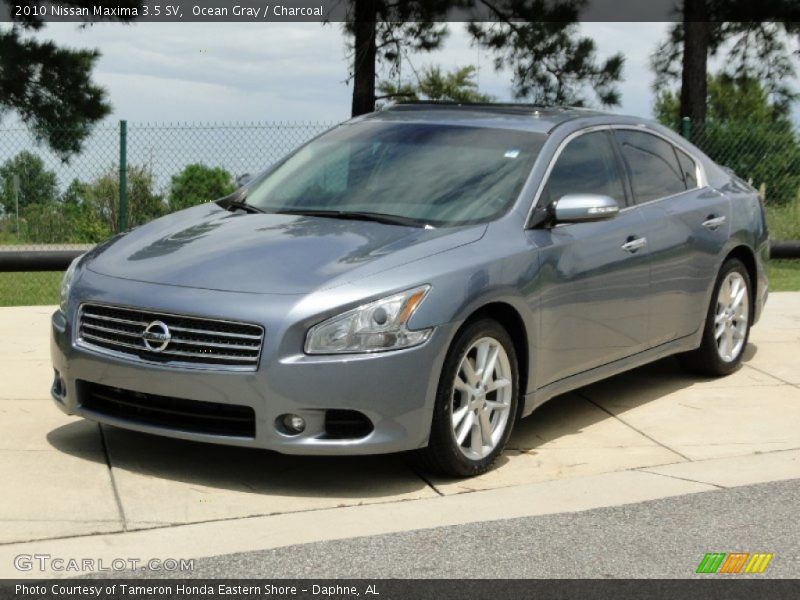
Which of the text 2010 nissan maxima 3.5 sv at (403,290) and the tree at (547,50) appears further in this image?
the tree at (547,50)

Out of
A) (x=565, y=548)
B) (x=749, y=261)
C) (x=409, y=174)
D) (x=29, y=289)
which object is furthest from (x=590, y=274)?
(x=29, y=289)

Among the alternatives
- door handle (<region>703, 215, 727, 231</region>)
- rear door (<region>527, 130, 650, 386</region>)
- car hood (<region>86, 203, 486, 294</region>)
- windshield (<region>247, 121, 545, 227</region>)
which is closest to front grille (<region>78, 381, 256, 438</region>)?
car hood (<region>86, 203, 486, 294</region>)

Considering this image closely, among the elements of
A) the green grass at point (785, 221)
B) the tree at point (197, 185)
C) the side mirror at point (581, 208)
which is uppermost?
the side mirror at point (581, 208)

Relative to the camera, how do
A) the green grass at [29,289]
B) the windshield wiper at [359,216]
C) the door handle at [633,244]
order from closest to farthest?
the windshield wiper at [359,216] → the door handle at [633,244] → the green grass at [29,289]

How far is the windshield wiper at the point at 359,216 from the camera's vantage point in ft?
20.8

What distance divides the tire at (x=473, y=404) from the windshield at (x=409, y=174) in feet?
2.24

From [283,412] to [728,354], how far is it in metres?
3.98

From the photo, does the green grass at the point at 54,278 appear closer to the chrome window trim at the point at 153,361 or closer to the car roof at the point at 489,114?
the car roof at the point at 489,114

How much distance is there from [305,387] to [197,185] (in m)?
8.55

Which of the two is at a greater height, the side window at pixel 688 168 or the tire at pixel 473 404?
the side window at pixel 688 168

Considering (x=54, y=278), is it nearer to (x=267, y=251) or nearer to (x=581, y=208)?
(x=267, y=251)

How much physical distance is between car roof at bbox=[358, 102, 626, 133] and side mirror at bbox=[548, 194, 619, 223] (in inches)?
24.0

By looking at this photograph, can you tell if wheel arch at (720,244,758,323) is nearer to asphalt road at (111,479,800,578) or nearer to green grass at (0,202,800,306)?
asphalt road at (111,479,800,578)
